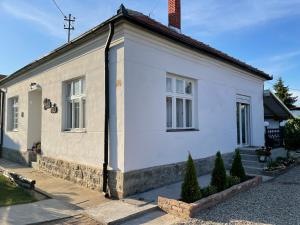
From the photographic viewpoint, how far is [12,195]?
6.71m

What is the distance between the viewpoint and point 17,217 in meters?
5.19

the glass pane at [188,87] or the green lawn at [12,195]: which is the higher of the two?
the glass pane at [188,87]

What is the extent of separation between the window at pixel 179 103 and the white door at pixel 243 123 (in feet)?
12.9

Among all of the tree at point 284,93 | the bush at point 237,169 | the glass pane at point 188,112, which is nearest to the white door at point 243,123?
the glass pane at point 188,112

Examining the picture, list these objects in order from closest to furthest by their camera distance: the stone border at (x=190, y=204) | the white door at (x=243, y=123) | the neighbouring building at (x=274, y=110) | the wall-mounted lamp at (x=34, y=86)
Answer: the stone border at (x=190, y=204)
the wall-mounted lamp at (x=34, y=86)
the white door at (x=243, y=123)
the neighbouring building at (x=274, y=110)

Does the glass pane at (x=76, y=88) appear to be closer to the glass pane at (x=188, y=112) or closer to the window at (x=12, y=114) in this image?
the glass pane at (x=188, y=112)

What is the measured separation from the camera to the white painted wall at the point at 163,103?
6.91m

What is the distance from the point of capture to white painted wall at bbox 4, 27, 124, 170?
6871 mm

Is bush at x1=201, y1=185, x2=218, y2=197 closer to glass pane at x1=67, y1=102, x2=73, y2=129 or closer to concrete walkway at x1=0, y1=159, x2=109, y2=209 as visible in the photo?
concrete walkway at x1=0, y1=159, x2=109, y2=209

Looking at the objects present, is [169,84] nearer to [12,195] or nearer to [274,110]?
[12,195]

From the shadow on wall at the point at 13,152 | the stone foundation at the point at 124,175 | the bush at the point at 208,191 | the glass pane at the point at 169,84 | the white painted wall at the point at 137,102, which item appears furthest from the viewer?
the shadow on wall at the point at 13,152

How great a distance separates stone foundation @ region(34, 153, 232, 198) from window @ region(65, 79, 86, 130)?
4.19ft

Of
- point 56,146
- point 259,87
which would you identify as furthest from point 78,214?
point 259,87

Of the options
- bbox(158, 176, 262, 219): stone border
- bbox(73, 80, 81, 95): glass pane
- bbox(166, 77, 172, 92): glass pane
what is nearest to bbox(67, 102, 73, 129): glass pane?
bbox(73, 80, 81, 95): glass pane
